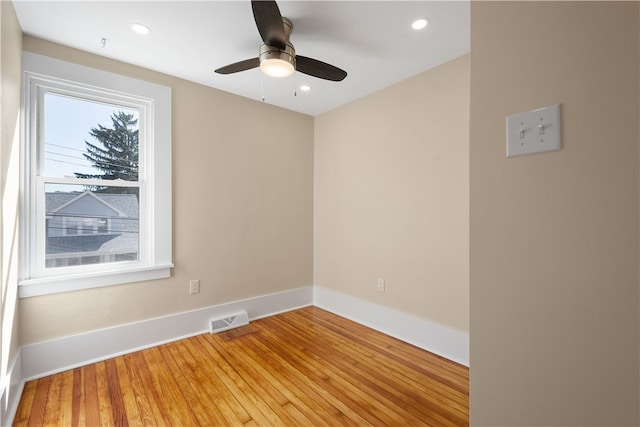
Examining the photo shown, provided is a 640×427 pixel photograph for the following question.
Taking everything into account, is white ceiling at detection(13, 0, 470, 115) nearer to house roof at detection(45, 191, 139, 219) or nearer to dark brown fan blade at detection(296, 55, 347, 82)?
dark brown fan blade at detection(296, 55, 347, 82)

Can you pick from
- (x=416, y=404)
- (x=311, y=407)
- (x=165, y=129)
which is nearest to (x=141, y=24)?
(x=165, y=129)

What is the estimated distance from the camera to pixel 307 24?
1.93 metres

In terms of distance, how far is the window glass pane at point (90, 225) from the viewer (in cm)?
223

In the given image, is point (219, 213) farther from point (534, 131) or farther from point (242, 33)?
point (534, 131)

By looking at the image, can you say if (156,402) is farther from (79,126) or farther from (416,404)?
(79,126)

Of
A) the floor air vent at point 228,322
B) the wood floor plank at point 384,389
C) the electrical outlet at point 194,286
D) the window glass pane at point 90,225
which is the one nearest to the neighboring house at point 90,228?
the window glass pane at point 90,225

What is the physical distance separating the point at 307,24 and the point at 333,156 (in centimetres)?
170

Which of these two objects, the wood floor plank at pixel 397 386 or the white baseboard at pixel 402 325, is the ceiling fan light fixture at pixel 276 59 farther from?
the white baseboard at pixel 402 325

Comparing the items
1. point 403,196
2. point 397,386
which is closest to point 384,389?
point 397,386

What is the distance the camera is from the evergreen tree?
7.91ft

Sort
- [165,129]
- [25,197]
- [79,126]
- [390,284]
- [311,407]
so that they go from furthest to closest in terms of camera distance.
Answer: [390,284] < [165,129] < [79,126] < [25,197] < [311,407]

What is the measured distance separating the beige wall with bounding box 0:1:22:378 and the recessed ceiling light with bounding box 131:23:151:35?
0.63 metres

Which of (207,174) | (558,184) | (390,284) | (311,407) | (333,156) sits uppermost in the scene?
(333,156)

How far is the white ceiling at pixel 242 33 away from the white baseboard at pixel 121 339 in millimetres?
2233
